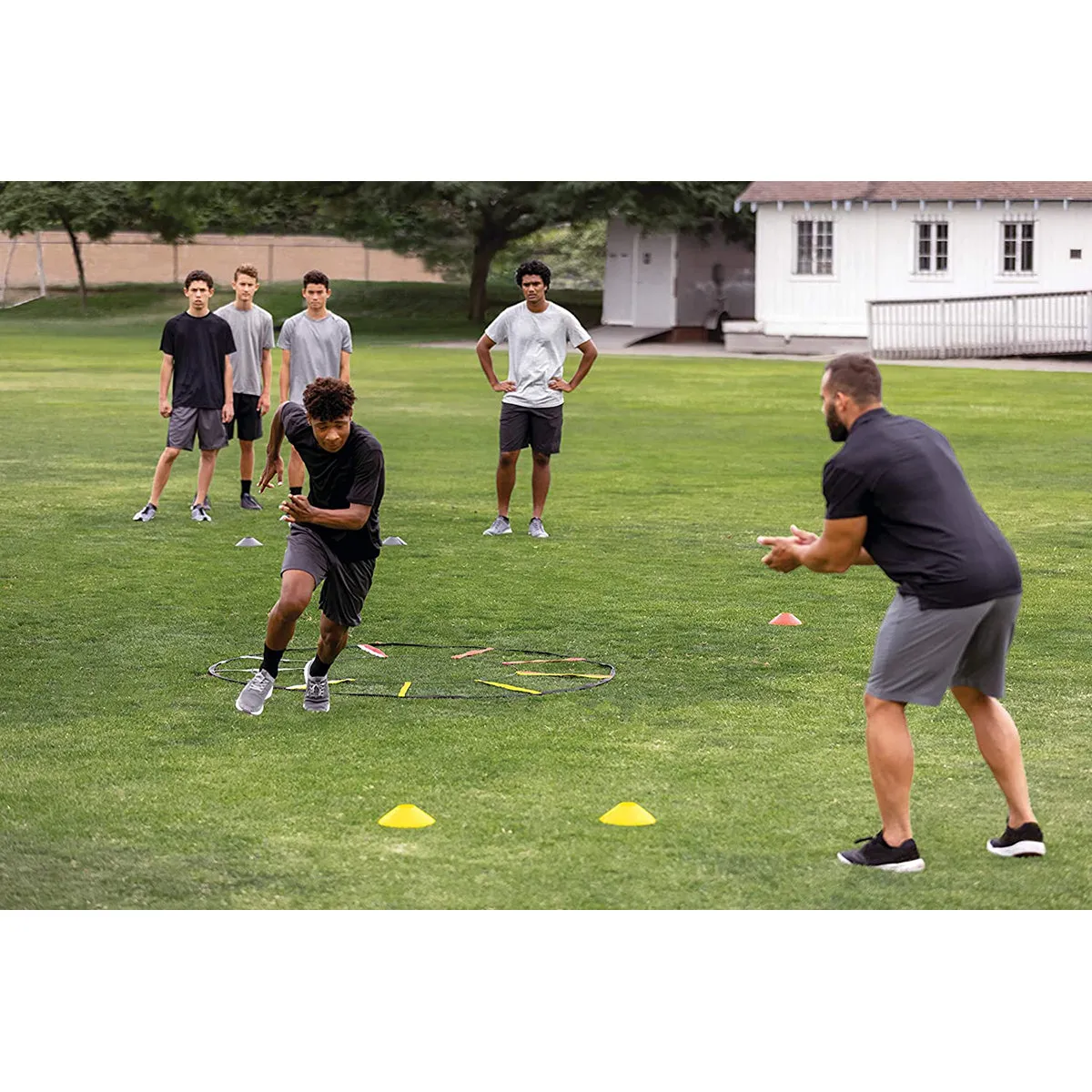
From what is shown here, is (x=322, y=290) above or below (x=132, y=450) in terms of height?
above

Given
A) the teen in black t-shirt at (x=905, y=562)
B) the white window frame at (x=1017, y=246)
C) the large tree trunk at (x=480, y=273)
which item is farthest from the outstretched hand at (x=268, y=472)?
the large tree trunk at (x=480, y=273)

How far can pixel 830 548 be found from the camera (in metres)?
5.89

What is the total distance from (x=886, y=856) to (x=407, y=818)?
1.67 metres

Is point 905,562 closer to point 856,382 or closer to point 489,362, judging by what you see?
point 856,382

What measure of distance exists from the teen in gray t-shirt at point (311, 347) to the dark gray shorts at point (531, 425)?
1.32 metres

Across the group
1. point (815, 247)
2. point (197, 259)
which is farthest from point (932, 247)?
point (197, 259)

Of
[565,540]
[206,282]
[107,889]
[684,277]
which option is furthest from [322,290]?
[684,277]

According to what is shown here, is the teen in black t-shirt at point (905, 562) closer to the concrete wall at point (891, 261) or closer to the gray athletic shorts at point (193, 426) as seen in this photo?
the gray athletic shorts at point (193, 426)

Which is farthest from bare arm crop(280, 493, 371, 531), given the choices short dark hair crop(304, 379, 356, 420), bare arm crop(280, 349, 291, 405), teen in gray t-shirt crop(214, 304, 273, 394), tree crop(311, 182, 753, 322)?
tree crop(311, 182, 753, 322)

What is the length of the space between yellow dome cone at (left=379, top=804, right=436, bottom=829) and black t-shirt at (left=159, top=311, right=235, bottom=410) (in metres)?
8.23

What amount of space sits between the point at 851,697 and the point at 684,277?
144 ft

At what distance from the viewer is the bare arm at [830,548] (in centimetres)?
586

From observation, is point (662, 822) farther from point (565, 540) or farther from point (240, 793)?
point (565, 540)

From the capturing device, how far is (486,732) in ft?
25.5
